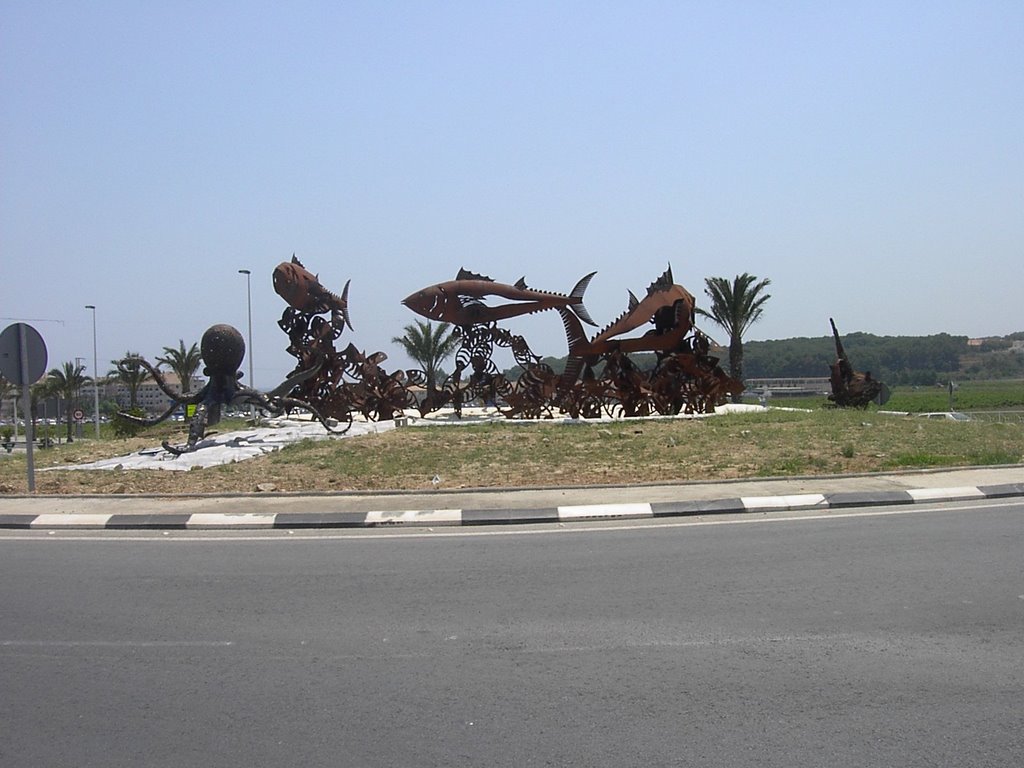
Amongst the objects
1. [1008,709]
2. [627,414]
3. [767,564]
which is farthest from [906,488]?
[627,414]

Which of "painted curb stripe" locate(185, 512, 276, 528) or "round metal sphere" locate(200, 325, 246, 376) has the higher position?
"round metal sphere" locate(200, 325, 246, 376)

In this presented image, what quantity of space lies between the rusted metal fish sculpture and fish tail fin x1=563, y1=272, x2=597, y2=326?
22.8 ft

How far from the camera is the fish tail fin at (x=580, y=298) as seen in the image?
28969 millimetres

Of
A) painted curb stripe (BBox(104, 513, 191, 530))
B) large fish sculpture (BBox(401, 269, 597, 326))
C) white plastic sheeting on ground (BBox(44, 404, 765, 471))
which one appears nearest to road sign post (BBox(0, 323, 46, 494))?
painted curb stripe (BBox(104, 513, 191, 530))

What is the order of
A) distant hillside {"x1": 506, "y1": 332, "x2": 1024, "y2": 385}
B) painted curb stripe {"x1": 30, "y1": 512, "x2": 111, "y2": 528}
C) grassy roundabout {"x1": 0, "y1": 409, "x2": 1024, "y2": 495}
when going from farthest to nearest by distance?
distant hillside {"x1": 506, "y1": 332, "x2": 1024, "y2": 385} → grassy roundabout {"x1": 0, "y1": 409, "x2": 1024, "y2": 495} → painted curb stripe {"x1": 30, "y1": 512, "x2": 111, "y2": 528}

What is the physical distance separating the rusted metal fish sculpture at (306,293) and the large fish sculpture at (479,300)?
2.01m

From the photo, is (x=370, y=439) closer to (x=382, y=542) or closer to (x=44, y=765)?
(x=382, y=542)

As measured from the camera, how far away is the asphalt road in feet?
14.2

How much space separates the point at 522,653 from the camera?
558 cm

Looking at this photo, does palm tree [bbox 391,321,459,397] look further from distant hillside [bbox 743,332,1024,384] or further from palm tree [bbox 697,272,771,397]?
distant hillside [bbox 743,332,1024,384]

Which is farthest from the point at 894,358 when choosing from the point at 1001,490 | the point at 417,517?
the point at 417,517

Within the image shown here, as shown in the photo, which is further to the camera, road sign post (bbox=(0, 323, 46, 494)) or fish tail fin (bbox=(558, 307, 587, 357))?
fish tail fin (bbox=(558, 307, 587, 357))

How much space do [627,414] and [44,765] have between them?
80.4 ft

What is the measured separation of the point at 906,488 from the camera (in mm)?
11953
